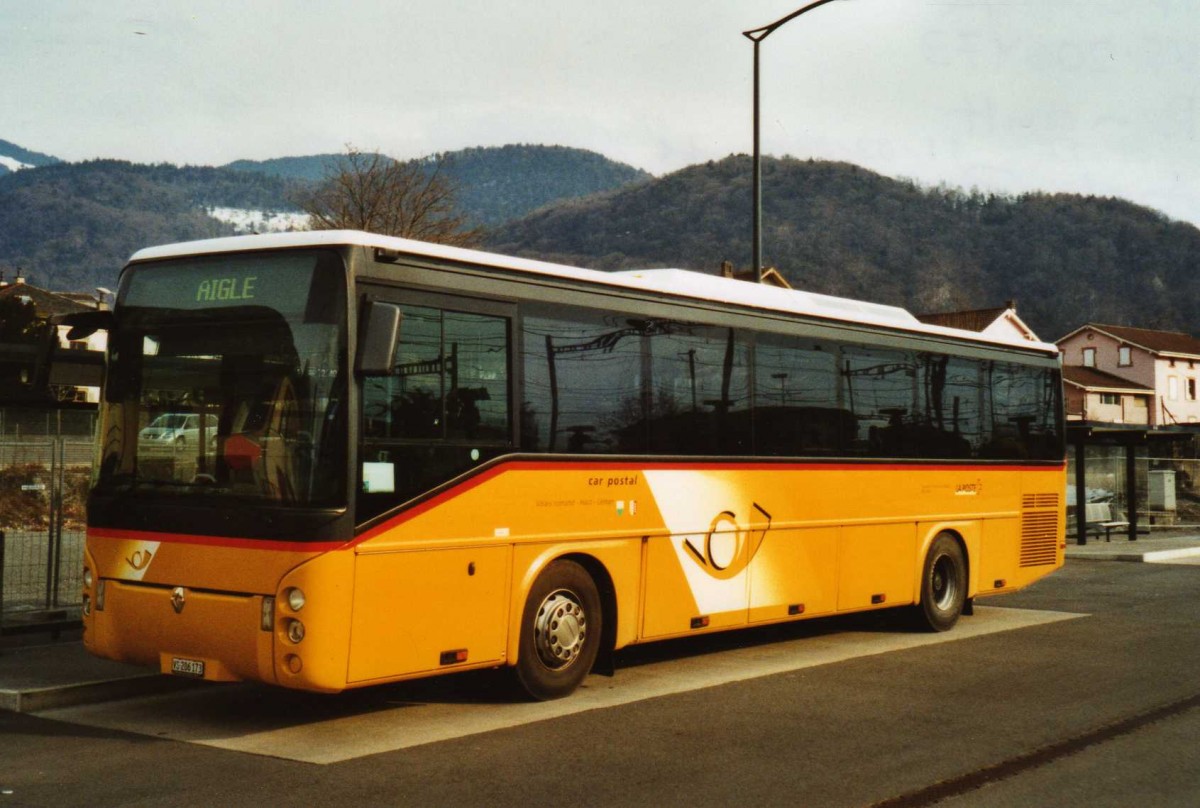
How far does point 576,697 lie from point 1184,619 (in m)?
9.40

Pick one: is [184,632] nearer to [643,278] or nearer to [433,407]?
[433,407]

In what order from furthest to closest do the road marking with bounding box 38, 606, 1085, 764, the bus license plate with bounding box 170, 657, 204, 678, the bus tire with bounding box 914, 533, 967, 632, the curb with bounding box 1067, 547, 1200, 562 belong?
the curb with bounding box 1067, 547, 1200, 562 < the bus tire with bounding box 914, 533, 967, 632 < the bus license plate with bounding box 170, 657, 204, 678 < the road marking with bounding box 38, 606, 1085, 764

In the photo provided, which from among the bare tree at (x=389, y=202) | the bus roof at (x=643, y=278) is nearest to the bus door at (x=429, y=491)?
the bus roof at (x=643, y=278)

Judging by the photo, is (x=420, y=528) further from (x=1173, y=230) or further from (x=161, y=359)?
(x=1173, y=230)

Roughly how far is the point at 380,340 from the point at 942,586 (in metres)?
9.06

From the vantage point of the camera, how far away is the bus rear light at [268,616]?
28.0 feet

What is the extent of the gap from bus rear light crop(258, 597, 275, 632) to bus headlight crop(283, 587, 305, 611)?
0.12m

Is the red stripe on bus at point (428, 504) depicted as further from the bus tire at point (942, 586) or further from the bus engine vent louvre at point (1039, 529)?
the bus engine vent louvre at point (1039, 529)

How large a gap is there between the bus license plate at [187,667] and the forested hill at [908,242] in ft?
409

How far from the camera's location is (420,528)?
909 cm

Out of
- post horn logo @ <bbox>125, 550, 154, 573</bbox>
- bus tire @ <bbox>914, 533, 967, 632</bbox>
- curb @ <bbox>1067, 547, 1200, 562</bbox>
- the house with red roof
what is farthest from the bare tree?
the house with red roof

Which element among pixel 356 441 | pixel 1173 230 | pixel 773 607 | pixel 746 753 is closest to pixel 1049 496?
pixel 773 607

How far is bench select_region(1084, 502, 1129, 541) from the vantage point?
1284 inches

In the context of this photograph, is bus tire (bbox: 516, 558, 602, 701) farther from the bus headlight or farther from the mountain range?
the mountain range
